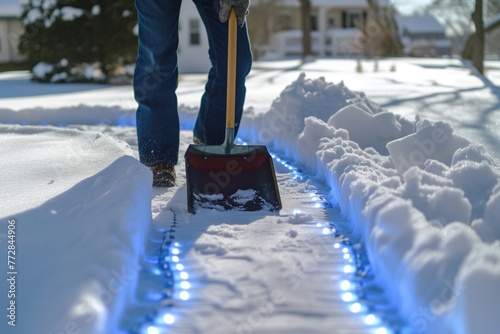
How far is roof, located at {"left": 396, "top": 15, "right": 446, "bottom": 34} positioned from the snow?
3901 cm

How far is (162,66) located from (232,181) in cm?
68

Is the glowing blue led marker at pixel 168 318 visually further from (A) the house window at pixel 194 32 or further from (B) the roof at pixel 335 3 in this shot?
(B) the roof at pixel 335 3

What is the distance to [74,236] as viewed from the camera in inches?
68.3

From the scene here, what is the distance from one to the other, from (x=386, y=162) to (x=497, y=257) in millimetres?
1262

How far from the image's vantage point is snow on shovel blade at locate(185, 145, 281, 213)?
2.32 metres

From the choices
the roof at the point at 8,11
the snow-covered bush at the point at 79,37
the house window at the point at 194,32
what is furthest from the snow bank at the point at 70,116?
the roof at the point at 8,11

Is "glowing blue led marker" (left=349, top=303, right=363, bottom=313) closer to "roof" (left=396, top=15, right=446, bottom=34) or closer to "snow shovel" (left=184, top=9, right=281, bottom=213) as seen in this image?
"snow shovel" (left=184, top=9, right=281, bottom=213)

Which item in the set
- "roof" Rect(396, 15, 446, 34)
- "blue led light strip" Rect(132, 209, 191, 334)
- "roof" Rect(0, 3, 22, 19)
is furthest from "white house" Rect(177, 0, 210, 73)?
"roof" Rect(396, 15, 446, 34)

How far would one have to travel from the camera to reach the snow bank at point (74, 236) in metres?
1.32

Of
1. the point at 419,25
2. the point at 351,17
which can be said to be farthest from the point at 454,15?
the point at 351,17

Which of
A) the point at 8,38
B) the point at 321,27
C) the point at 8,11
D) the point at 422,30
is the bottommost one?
the point at 422,30

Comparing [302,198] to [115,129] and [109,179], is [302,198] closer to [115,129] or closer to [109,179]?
[109,179]

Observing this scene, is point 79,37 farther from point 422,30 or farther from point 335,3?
point 422,30

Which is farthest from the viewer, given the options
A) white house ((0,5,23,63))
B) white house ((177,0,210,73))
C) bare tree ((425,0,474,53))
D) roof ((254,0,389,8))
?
bare tree ((425,0,474,53))
